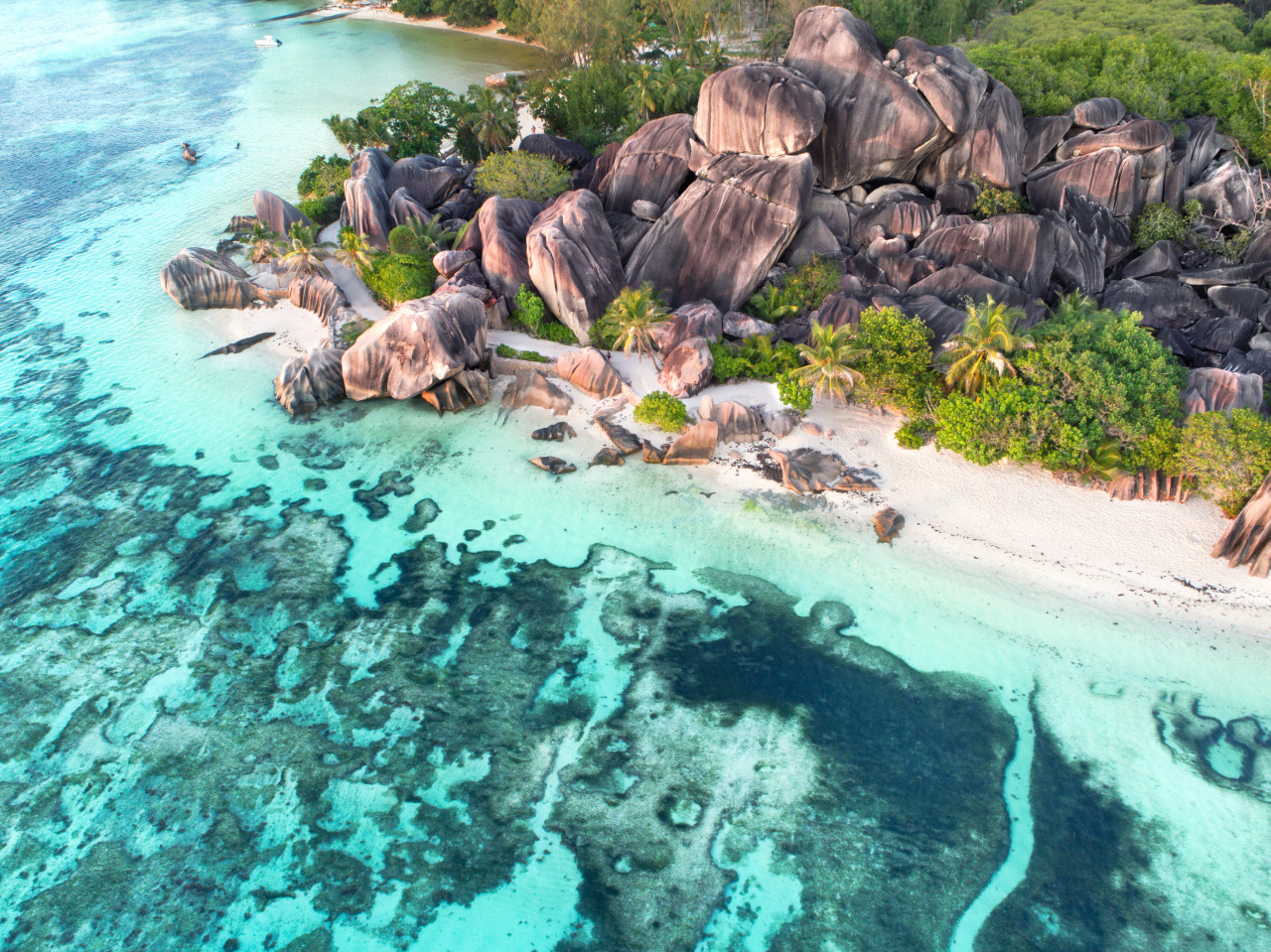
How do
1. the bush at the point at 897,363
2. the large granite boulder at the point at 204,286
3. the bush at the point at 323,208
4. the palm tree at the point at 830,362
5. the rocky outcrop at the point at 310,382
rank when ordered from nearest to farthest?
the palm tree at the point at 830,362
the bush at the point at 897,363
the rocky outcrop at the point at 310,382
the large granite boulder at the point at 204,286
the bush at the point at 323,208

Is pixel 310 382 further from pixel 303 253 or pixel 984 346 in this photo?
pixel 984 346

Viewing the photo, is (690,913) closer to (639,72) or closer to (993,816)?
(993,816)

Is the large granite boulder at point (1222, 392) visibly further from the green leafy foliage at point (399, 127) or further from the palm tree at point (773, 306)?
→ the green leafy foliage at point (399, 127)

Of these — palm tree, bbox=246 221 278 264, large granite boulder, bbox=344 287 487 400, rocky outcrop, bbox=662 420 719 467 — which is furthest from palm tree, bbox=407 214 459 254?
rocky outcrop, bbox=662 420 719 467

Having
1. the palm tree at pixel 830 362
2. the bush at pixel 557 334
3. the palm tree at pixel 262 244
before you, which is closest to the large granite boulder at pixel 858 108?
the palm tree at pixel 830 362

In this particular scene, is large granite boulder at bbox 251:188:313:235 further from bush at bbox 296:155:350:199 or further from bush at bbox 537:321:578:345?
bush at bbox 537:321:578:345

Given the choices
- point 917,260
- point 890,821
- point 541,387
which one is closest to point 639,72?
point 917,260
